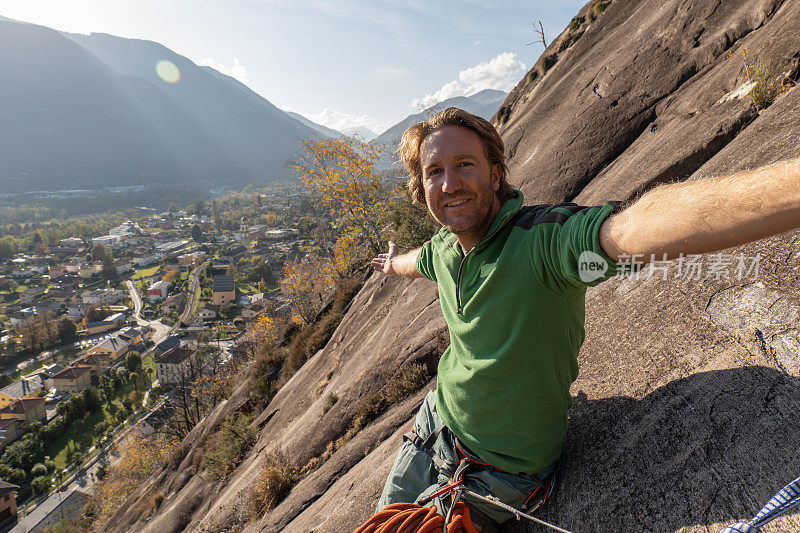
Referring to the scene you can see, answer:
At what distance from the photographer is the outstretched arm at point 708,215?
3.65ft

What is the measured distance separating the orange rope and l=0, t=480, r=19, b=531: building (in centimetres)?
5380

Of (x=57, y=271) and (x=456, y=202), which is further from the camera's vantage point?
(x=57, y=271)

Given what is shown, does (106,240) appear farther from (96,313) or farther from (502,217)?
(502,217)

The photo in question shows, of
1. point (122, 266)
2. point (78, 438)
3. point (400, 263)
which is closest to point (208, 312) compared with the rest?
point (78, 438)

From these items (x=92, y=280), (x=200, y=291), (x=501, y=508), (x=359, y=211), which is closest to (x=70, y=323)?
(x=200, y=291)

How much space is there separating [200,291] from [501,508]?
98976mm

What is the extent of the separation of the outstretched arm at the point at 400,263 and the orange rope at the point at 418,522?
2000mm

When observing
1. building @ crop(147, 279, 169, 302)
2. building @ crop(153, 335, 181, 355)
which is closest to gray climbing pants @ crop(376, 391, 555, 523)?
building @ crop(153, 335, 181, 355)

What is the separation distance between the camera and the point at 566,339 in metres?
2.09

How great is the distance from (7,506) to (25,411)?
14498mm

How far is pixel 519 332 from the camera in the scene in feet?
6.46

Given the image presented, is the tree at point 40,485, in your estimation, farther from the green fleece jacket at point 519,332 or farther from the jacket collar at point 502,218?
the jacket collar at point 502,218

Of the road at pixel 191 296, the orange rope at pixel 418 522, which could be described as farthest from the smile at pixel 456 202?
the road at pixel 191 296

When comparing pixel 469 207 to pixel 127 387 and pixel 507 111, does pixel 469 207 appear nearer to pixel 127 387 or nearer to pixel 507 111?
pixel 507 111
